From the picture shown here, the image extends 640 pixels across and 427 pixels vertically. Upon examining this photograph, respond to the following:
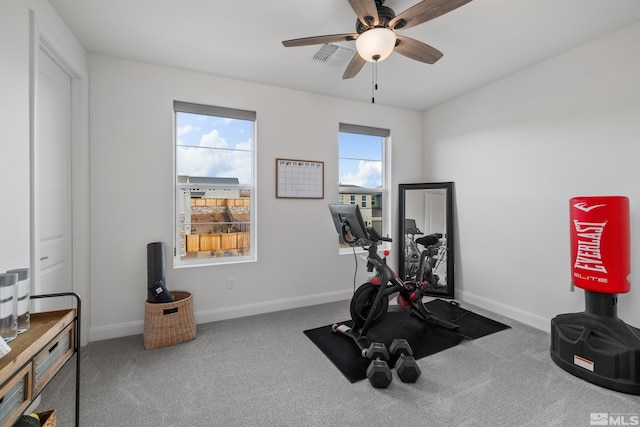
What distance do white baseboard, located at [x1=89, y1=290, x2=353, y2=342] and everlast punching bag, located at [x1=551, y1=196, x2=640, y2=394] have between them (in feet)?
7.30

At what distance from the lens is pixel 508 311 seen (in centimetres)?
307

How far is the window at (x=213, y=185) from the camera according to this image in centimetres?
296

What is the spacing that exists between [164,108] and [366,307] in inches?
109

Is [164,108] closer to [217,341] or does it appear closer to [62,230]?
[62,230]

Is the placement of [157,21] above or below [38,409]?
above

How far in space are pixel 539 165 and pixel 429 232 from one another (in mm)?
1431

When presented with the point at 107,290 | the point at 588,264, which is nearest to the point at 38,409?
the point at 107,290

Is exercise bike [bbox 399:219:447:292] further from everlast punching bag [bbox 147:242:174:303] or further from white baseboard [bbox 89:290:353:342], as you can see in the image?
everlast punching bag [bbox 147:242:174:303]

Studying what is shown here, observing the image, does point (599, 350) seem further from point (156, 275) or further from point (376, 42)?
point (156, 275)

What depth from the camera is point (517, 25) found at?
2182 millimetres

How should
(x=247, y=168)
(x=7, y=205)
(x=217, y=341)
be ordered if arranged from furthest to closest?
1. (x=247, y=168)
2. (x=217, y=341)
3. (x=7, y=205)

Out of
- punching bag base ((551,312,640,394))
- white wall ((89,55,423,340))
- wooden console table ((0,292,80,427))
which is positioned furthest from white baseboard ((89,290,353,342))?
punching bag base ((551,312,640,394))

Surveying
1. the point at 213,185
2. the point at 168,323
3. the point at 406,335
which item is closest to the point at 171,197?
the point at 213,185

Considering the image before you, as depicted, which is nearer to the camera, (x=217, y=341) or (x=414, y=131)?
(x=217, y=341)
